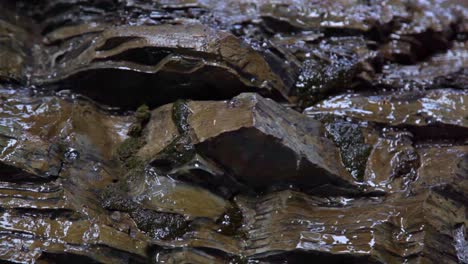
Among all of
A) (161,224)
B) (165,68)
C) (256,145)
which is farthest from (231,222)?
(165,68)

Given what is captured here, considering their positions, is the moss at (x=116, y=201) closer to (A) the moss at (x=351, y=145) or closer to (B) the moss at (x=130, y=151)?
(B) the moss at (x=130, y=151)

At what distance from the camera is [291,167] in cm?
540

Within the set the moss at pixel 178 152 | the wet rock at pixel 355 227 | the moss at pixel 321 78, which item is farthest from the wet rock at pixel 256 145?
the moss at pixel 321 78

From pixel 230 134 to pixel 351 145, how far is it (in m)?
1.65

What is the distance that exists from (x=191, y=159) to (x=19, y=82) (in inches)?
104

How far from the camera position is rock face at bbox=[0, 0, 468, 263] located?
5.01 meters

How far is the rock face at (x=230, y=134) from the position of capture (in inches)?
197

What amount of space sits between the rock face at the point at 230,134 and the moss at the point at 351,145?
2cm

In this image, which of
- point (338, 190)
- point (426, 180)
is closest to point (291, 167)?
point (338, 190)

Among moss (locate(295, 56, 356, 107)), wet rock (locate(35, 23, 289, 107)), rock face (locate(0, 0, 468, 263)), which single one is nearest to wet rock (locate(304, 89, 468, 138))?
rock face (locate(0, 0, 468, 263))

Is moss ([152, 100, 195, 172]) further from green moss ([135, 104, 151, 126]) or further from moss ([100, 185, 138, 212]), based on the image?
green moss ([135, 104, 151, 126])

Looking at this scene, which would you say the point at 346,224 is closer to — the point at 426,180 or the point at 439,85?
the point at 426,180

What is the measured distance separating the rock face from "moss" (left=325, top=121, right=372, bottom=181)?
17mm

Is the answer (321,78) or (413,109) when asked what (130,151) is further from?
(413,109)
